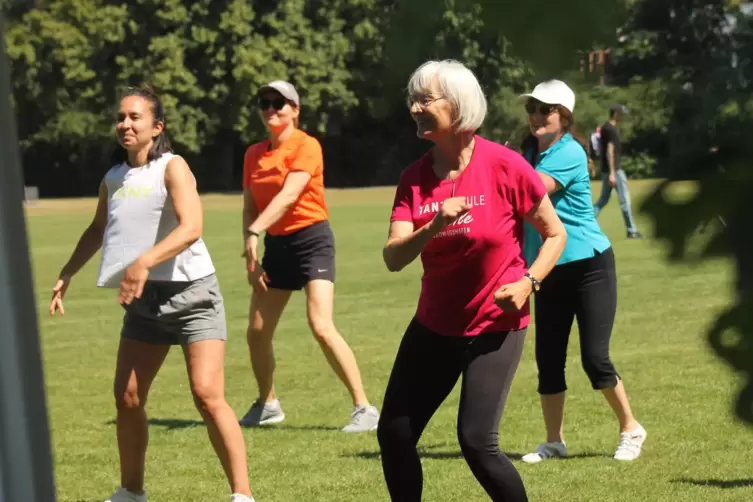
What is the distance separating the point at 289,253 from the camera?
8203 millimetres

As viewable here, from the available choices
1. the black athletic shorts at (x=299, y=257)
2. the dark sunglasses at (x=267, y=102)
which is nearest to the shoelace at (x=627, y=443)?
the black athletic shorts at (x=299, y=257)

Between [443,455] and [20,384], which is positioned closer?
[20,384]

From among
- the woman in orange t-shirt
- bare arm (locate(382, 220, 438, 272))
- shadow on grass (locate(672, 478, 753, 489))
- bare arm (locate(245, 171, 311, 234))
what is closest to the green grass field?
shadow on grass (locate(672, 478, 753, 489))

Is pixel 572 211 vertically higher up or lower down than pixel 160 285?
higher up

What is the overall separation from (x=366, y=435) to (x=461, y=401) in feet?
10.0

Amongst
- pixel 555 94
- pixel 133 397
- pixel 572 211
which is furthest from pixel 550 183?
pixel 555 94

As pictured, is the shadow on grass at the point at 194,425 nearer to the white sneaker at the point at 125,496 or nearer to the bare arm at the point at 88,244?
the white sneaker at the point at 125,496

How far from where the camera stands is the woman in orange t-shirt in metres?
7.89

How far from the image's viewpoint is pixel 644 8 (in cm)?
87

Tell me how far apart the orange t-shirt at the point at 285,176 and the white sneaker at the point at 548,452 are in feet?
6.03

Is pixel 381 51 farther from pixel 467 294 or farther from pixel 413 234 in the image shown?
pixel 467 294

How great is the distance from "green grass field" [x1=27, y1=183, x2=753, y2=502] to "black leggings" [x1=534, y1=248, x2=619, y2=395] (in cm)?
34

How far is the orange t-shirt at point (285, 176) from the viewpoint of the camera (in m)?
7.81

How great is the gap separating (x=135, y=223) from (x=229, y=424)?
94 centimetres
